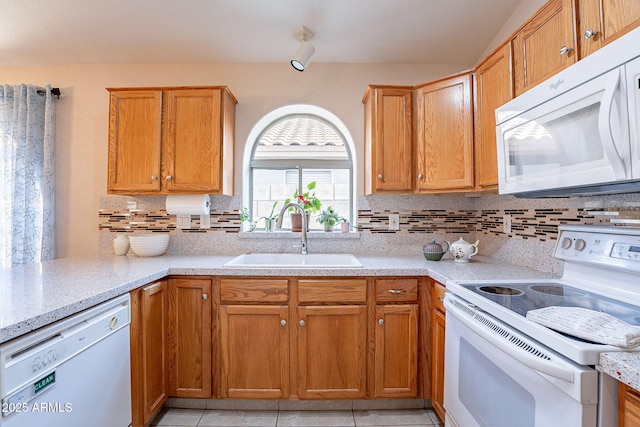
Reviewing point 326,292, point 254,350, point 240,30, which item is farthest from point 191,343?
point 240,30

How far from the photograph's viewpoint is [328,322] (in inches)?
68.8

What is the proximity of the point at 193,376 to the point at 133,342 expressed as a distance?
1.55 ft

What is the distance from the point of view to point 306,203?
2.49 meters

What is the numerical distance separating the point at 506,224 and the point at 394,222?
0.74 m

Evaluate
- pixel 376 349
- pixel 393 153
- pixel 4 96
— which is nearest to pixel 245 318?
pixel 376 349

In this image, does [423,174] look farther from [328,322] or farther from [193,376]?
[193,376]

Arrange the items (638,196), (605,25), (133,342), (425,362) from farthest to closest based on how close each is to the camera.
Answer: (425,362) < (133,342) < (638,196) < (605,25)

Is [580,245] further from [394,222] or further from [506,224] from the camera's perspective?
[394,222]

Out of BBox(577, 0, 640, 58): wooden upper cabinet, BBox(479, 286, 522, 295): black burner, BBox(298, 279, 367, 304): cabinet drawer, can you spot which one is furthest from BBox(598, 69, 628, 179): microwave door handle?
BBox(298, 279, 367, 304): cabinet drawer

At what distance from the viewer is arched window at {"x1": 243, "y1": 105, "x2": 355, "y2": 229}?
8.61 ft

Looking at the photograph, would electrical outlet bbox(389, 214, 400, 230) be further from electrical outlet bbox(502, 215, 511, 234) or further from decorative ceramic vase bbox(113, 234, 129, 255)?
decorative ceramic vase bbox(113, 234, 129, 255)

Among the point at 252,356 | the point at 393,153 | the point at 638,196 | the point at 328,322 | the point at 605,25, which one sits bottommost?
the point at 252,356

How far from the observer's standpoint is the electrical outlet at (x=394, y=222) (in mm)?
2355

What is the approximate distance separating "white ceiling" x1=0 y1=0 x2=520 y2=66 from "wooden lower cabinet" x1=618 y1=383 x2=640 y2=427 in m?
2.03
